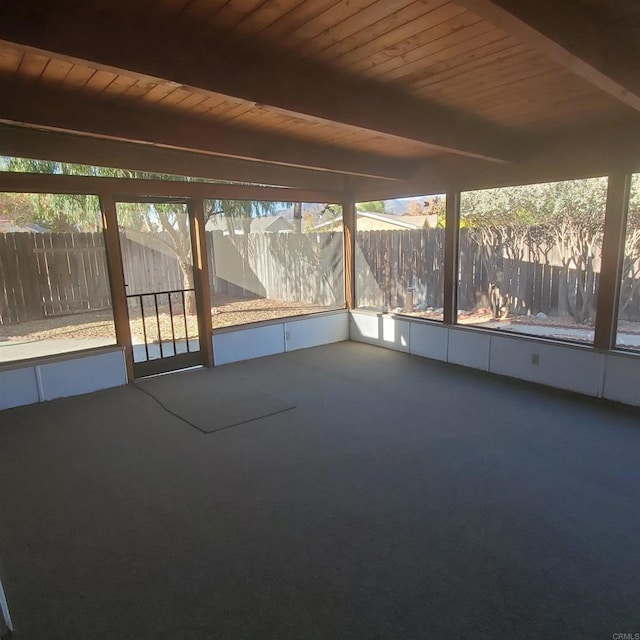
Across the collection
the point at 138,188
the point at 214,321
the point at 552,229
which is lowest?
the point at 214,321

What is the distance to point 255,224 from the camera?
19.7 feet

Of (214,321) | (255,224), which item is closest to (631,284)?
(255,224)

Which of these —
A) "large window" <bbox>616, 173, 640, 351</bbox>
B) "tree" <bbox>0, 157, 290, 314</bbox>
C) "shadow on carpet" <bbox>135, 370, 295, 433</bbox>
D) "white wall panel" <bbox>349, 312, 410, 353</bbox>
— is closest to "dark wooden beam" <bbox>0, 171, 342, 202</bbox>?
"tree" <bbox>0, 157, 290, 314</bbox>

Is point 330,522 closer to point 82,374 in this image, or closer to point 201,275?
point 82,374

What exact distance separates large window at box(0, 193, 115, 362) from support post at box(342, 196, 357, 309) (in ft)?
11.2

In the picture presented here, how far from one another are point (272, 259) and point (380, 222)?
5.52 feet

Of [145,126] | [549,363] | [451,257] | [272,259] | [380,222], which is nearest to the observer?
[145,126]

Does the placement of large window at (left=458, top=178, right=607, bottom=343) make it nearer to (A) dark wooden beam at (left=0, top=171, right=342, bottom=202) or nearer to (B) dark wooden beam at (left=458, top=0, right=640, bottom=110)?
(B) dark wooden beam at (left=458, top=0, right=640, bottom=110)

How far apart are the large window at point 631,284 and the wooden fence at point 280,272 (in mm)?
20

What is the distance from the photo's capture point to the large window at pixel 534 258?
14.0ft

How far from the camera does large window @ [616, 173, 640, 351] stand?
3883mm

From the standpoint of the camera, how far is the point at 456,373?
16.5 feet

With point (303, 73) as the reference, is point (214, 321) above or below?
below

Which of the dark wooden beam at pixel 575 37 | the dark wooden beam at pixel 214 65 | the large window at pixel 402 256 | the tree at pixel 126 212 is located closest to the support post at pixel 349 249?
the large window at pixel 402 256
